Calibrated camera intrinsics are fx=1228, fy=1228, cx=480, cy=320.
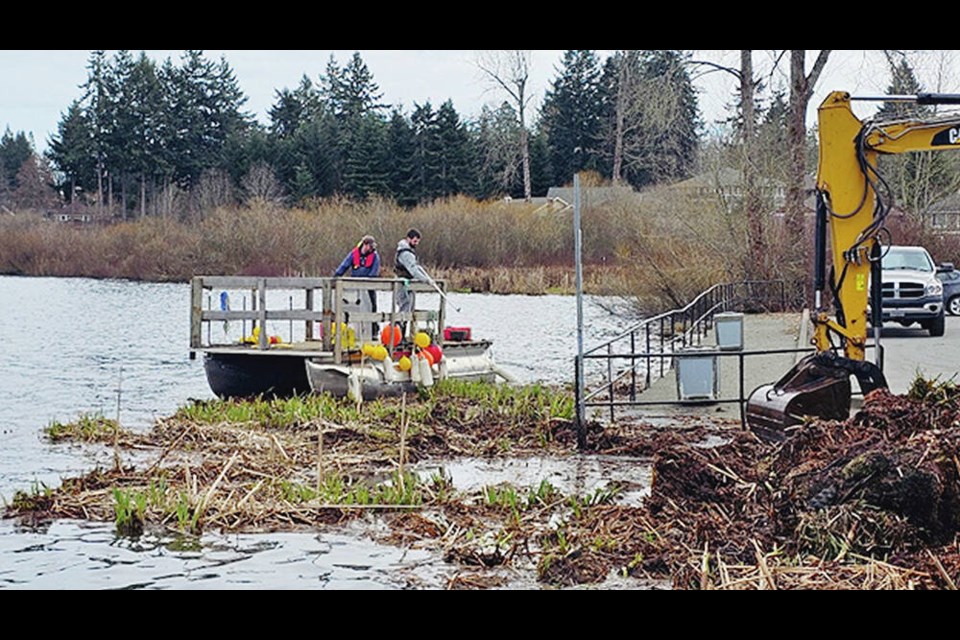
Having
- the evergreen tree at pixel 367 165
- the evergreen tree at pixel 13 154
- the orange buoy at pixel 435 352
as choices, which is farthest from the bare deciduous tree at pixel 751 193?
the evergreen tree at pixel 13 154

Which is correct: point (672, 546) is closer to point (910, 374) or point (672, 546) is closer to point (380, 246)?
point (910, 374)

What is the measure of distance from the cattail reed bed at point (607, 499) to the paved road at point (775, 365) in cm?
154

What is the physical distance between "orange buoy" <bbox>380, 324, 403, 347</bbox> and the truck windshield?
44.7 ft

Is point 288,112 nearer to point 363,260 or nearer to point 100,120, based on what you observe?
point 100,120

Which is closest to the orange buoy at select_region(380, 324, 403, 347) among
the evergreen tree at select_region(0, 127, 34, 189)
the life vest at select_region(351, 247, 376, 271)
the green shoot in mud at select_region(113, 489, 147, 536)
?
the life vest at select_region(351, 247, 376, 271)

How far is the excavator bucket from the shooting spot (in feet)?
39.7

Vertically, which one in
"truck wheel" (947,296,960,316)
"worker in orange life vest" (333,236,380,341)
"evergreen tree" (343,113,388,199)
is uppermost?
"evergreen tree" (343,113,388,199)

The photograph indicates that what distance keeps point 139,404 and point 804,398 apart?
12250 mm

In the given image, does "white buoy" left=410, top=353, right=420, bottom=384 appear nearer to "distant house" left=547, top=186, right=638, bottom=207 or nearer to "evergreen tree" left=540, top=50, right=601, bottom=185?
"distant house" left=547, top=186, right=638, bottom=207

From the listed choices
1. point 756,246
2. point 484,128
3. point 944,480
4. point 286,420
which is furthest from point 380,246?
point 944,480

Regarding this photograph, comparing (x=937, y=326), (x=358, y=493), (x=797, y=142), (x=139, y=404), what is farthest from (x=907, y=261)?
(x=358, y=493)

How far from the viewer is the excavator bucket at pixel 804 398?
39.7ft

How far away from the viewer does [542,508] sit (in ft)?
34.4

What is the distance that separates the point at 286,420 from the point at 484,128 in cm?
6951
